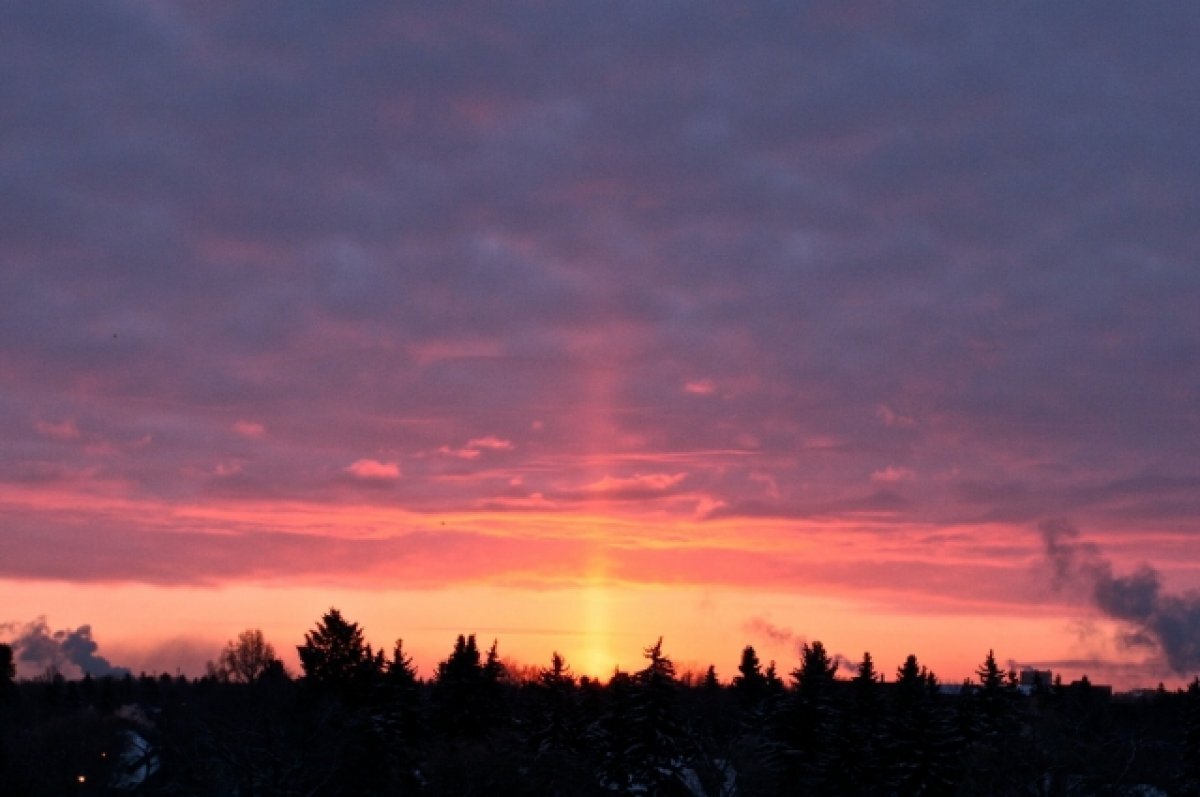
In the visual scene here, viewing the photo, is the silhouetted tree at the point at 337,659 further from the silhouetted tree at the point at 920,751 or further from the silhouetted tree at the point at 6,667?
the silhouetted tree at the point at 6,667

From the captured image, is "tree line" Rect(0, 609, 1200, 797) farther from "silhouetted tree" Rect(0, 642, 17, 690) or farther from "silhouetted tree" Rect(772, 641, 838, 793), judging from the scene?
"silhouetted tree" Rect(0, 642, 17, 690)

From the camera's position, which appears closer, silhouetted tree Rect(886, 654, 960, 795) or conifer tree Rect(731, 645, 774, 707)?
silhouetted tree Rect(886, 654, 960, 795)

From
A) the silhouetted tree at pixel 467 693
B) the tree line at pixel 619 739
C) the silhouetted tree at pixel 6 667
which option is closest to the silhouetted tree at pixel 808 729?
the tree line at pixel 619 739

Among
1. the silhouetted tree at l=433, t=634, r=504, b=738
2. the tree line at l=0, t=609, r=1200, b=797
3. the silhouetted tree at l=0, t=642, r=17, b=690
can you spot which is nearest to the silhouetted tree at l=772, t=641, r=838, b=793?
the tree line at l=0, t=609, r=1200, b=797

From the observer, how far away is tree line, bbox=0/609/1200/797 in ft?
223

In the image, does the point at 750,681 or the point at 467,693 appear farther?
the point at 750,681

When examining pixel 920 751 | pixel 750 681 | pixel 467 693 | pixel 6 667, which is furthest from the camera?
pixel 6 667

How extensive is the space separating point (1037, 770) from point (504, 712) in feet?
123

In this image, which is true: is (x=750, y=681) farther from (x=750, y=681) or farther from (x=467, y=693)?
(x=467, y=693)

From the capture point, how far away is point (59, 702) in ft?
546

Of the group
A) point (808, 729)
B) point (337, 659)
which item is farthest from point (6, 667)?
point (808, 729)

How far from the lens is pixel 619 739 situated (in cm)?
7188

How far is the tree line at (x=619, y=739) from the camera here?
67.9 meters

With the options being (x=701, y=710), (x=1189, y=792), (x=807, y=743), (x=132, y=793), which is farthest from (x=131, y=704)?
(x=1189, y=792)
